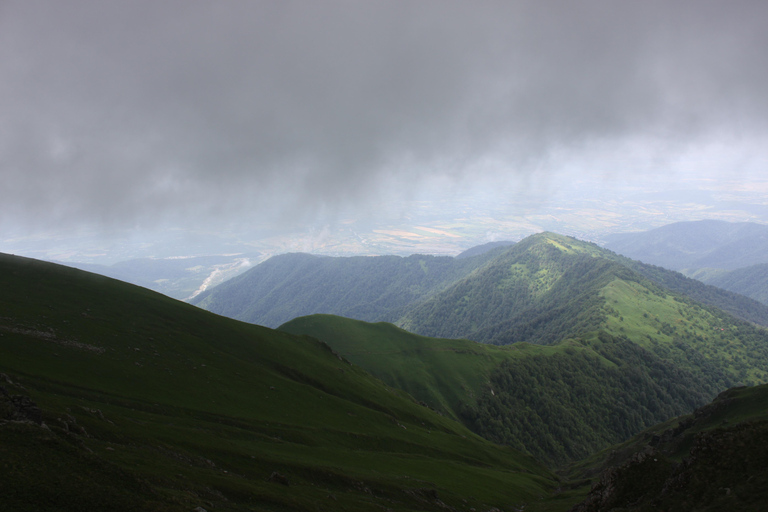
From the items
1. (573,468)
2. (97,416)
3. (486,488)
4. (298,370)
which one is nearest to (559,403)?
(573,468)

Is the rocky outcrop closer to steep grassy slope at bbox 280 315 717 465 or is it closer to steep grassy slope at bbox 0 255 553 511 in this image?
steep grassy slope at bbox 0 255 553 511

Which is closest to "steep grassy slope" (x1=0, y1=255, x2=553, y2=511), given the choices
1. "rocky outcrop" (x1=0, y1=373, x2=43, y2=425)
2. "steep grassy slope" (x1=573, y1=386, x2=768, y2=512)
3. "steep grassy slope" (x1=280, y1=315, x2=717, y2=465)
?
"rocky outcrop" (x1=0, y1=373, x2=43, y2=425)

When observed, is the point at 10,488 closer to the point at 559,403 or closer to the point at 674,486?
the point at 674,486

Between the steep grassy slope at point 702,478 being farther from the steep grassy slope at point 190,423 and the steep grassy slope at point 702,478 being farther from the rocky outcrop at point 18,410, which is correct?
the rocky outcrop at point 18,410

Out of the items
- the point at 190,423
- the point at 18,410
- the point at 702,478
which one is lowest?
the point at 190,423

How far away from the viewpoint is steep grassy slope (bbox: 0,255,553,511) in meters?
26.7

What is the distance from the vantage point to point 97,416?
40375mm

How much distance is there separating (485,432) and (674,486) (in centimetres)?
13167

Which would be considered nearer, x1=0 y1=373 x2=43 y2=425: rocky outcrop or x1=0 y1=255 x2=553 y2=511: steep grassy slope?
x1=0 y1=255 x2=553 y2=511: steep grassy slope

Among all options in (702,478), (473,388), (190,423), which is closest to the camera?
(702,478)

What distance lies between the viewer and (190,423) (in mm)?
50750

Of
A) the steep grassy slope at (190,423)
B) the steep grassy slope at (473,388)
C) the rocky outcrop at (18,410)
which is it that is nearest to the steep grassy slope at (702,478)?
the steep grassy slope at (190,423)

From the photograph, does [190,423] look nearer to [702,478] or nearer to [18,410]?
[18,410]

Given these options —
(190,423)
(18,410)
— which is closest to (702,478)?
(190,423)
